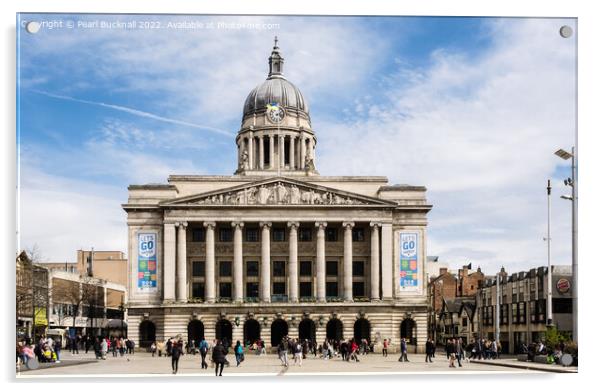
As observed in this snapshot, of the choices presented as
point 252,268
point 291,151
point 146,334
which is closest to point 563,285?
point 252,268

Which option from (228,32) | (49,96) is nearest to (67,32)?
(49,96)

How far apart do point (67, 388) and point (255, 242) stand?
5326cm

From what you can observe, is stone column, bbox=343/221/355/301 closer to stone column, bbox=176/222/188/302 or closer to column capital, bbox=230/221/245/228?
column capital, bbox=230/221/245/228

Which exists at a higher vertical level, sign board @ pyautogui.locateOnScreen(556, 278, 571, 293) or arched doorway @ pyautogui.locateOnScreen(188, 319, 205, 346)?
sign board @ pyautogui.locateOnScreen(556, 278, 571, 293)

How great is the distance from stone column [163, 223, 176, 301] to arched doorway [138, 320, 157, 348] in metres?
3.34

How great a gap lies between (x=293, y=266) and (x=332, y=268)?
15.3 ft

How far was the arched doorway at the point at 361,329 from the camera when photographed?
85312mm

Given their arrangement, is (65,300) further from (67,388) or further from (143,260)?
(67,388)

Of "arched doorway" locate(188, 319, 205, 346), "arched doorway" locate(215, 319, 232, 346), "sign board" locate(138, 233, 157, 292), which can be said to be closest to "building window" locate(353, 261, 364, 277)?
"arched doorway" locate(215, 319, 232, 346)

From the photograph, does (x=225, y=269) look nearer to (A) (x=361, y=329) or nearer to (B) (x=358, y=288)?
(B) (x=358, y=288)

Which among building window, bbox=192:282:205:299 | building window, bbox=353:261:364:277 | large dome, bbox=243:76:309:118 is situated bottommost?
building window, bbox=192:282:205:299

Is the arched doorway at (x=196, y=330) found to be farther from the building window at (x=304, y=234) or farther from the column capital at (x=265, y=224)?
the building window at (x=304, y=234)

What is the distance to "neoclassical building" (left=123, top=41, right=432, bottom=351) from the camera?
275 ft

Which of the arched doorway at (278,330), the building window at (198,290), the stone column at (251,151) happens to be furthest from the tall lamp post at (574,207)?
the stone column at (251,151)
